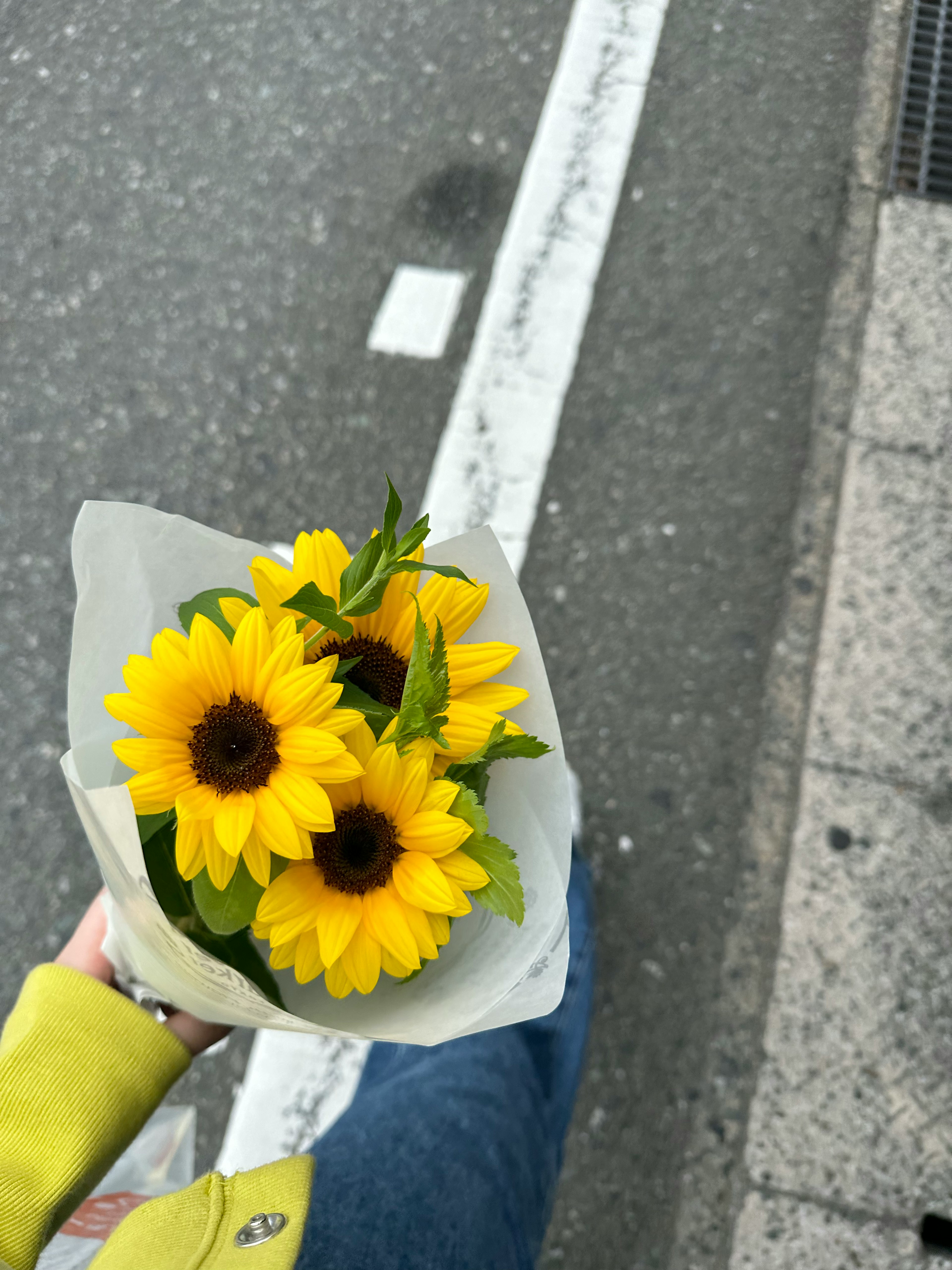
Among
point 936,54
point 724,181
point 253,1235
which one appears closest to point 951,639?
point 724,181

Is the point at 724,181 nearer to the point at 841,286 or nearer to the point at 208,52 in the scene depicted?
the point at 841,286

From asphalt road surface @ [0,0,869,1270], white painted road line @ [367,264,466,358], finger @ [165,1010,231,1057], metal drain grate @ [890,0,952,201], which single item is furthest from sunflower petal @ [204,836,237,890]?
metal drain grate @ [890,0,952,201]

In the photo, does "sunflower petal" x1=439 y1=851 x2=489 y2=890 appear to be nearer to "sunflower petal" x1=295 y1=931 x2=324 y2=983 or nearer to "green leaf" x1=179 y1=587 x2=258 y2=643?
"sunflower petal" x1=295 y1=931 x2=324 y2=983

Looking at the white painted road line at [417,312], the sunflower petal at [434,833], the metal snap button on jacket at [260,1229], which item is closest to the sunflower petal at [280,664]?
the sunflower petal at [434,833]

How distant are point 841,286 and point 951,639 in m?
0.76

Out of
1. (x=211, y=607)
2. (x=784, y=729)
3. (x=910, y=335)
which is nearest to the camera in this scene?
(x=211, y=607)

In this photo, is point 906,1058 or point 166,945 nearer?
point 166,945

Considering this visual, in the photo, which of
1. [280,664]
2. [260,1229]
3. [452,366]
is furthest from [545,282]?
[260,1229]

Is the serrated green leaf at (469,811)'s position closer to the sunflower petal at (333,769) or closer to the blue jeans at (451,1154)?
the sunflower petal at (333,769)

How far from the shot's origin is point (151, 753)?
538 mm

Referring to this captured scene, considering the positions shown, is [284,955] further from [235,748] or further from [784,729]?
[784,729]

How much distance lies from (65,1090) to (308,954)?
1.25ft

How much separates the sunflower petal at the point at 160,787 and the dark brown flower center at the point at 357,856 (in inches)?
3.5

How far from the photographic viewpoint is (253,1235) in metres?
0.70
